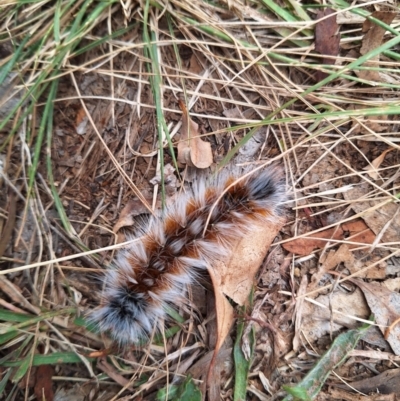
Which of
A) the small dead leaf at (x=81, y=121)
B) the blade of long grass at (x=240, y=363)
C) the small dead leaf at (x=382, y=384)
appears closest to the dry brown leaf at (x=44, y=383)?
the blade of long grass at (x=240, y=363)

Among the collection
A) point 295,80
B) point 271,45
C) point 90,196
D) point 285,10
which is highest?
point 285,10

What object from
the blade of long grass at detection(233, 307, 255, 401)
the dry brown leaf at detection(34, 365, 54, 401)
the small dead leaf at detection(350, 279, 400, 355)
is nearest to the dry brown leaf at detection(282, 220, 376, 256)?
the small dead leaf at detection(350, 279, 400, 355)

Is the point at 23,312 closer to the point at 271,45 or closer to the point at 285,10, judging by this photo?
the point at 271,45

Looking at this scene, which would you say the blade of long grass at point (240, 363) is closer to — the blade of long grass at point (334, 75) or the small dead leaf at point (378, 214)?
the small dead leaf at point (378, 214)

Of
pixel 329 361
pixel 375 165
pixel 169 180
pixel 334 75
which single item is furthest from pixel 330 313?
pixel 334 75

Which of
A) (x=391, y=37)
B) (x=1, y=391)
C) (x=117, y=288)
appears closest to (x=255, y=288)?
(x=117, y=288)

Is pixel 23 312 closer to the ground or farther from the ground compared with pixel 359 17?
closer to the ground

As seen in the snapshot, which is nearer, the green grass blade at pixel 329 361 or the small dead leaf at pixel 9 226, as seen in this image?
the green grass blade at pixel 329 361
